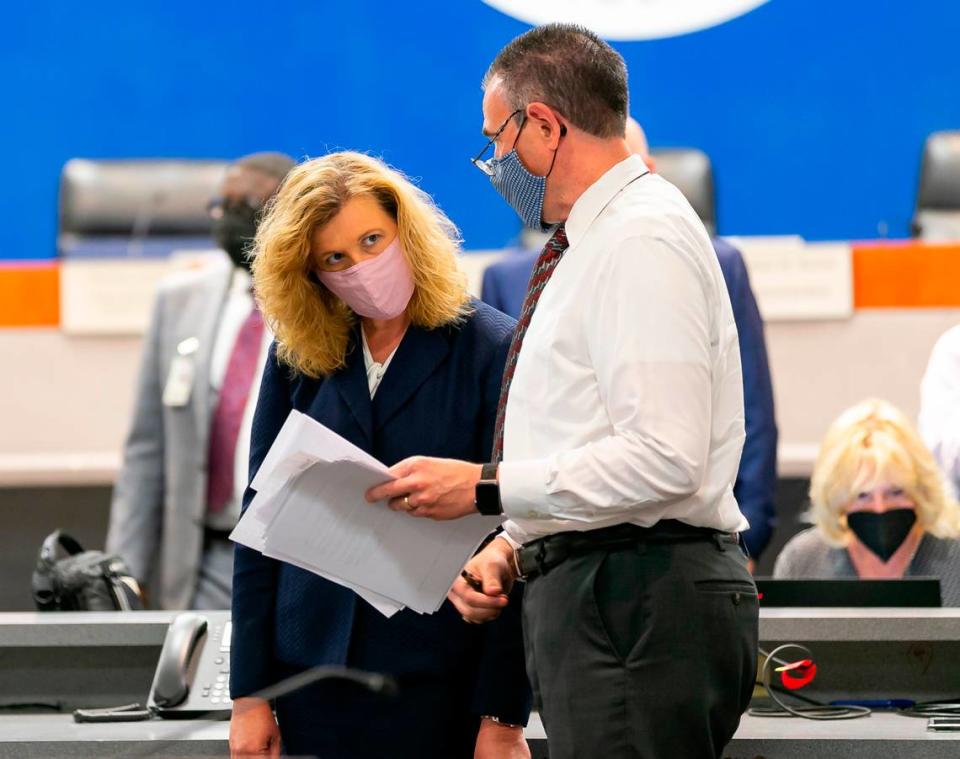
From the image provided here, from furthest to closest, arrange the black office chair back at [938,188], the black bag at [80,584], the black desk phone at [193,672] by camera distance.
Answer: the black office chair back at [938,188] < the black bag at [80,584] < the black desk phone at [193,672]

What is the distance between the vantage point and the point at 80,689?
2518 mm

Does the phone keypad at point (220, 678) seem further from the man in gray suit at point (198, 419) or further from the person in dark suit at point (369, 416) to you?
the man in gray suit at point (198, 419)

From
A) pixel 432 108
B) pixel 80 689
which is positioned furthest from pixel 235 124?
pixel 80 689

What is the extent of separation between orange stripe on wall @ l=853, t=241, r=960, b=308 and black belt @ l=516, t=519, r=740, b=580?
9.87 feet

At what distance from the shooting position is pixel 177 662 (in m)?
2.31

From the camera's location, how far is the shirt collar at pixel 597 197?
5.77ft

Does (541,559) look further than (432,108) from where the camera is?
No

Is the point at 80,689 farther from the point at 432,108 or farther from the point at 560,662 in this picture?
the point at 432,108

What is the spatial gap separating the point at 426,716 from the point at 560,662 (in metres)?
0.31

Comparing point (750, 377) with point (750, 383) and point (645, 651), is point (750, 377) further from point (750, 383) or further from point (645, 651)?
point (645, 651)

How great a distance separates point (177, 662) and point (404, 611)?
53 centimetres

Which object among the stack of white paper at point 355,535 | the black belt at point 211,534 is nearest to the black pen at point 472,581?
the stack of white paper at point 355,535

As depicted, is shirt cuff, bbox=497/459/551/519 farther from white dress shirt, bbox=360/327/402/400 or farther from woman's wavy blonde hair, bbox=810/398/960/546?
woman's wavy blonde hair, bbox=810/398/960/546

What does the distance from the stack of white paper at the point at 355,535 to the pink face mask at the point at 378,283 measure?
0.26 metres
